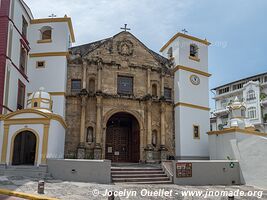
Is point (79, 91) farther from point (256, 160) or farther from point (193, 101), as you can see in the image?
point (256, 160)

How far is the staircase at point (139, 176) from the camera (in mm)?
16250

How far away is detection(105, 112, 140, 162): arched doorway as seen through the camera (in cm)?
2385

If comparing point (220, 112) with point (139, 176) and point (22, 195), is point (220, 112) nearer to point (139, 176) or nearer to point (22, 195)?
point (139, 176)

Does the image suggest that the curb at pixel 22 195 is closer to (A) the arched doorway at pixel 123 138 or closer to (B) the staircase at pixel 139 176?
(B) the staircase at pixel 139 176

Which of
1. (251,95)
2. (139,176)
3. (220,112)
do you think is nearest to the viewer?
(139,176)

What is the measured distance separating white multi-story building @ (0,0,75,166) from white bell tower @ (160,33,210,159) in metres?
8.92

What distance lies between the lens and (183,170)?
55.4 ft

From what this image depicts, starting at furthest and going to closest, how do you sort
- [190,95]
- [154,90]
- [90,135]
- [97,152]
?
[154,90], [190,95], [90,135], [97,152]

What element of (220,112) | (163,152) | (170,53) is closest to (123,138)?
(163,152)

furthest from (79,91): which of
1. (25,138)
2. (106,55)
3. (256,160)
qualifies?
(256,160)

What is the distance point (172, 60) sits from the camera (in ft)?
86.5

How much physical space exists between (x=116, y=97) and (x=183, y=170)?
856cm

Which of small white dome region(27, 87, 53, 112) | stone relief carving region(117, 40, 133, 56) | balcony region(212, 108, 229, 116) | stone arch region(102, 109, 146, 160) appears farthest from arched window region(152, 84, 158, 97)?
balcony region(212, 108, 229, 116)

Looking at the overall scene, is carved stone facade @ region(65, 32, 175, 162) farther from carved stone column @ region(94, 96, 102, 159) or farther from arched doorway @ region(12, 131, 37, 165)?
arched doorway @ region(12, 131, 37, 165)
